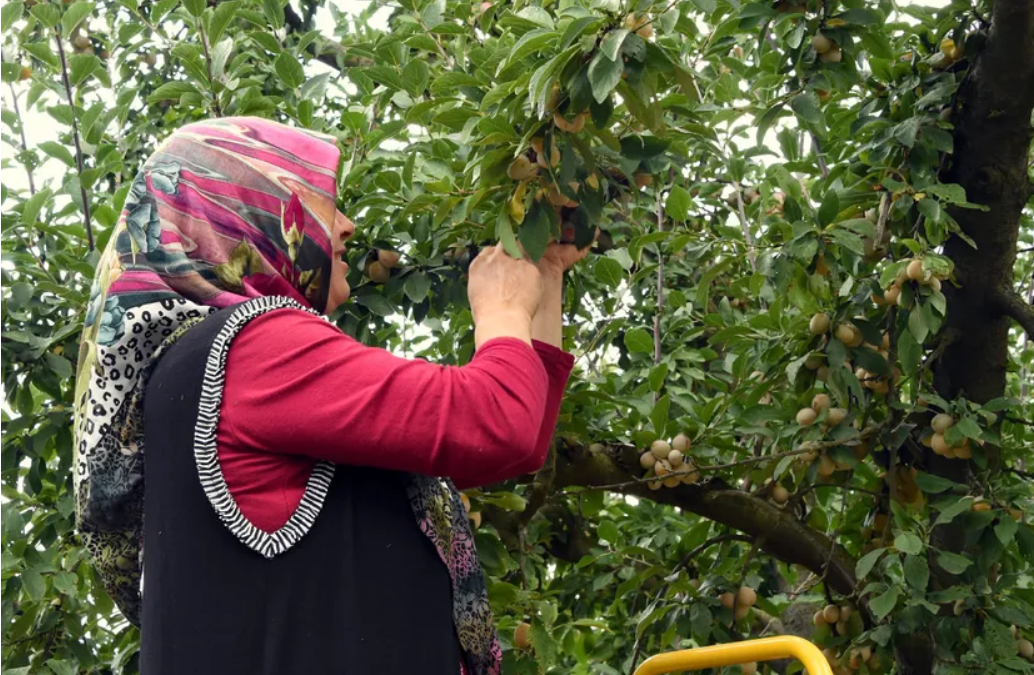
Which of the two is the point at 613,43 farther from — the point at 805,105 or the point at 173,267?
the point at 805,105

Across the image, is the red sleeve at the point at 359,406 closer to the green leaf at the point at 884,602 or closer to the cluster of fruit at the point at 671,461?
the cluster of fruit at the point at 671,461

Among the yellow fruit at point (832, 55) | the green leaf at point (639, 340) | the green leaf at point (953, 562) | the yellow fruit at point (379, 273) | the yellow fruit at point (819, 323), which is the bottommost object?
the green leaf at point (953, 562)

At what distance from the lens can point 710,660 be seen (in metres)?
1.80

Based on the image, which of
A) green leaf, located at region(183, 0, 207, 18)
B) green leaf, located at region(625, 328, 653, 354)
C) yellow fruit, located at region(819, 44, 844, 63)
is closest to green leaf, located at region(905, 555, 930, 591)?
green leaf, located at region(625, 328, 653, 354)

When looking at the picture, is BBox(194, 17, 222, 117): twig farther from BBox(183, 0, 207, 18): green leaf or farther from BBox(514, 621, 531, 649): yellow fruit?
BBox(514, 621, 531, 649): yellow fruit

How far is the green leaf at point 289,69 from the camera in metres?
2.67

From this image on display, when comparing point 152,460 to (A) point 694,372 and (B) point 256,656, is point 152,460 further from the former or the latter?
(A) point 694,372

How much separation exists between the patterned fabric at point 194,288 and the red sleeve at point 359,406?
5 centimetres

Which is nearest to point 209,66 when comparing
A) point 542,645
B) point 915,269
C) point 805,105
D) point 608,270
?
point 608,270

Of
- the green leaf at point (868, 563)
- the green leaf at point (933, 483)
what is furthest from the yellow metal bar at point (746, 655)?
the green leaf at point (933, 483)

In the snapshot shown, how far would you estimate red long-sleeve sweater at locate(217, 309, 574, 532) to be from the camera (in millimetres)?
1447

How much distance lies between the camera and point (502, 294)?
1.75m

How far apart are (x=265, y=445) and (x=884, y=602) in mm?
1667

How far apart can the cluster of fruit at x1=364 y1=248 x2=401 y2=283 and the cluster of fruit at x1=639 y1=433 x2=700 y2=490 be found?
28.2 inches
